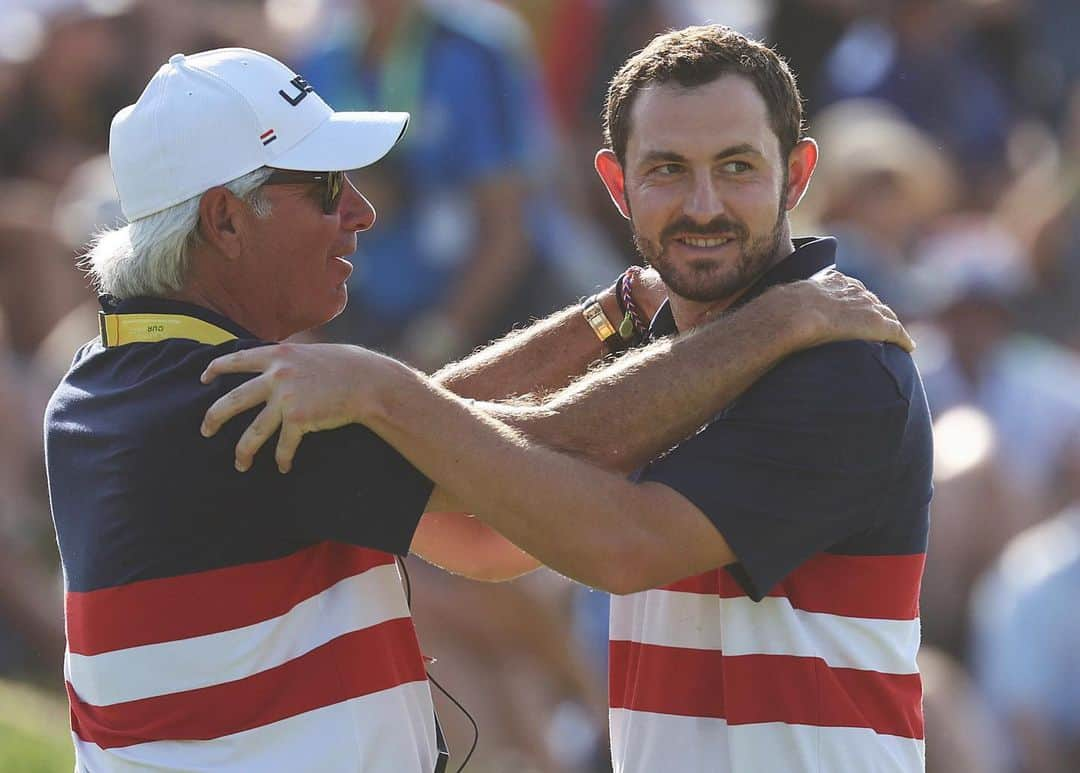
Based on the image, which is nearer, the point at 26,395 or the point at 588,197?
the point at 26,395

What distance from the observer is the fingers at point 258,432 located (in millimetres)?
3277

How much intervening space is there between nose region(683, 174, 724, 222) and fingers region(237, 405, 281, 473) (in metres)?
0.96

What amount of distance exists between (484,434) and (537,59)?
574 centimetres

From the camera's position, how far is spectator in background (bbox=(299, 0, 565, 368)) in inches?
309

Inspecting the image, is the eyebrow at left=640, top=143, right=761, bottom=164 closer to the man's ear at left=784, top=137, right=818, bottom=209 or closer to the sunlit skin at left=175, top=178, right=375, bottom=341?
the man's ear at left=784, top=137, right=818, bottom=209

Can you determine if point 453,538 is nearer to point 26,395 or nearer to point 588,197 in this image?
point 26,395

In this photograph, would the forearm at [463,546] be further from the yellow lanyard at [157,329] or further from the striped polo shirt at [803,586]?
the yellow lanyard at [157,329]

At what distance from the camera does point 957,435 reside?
25.3ft

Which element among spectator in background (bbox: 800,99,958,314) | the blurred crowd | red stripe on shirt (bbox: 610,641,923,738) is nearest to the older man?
red stripe on shirt (bbox: 610,641,923,738)

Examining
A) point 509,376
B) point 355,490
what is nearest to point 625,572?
point 355,490

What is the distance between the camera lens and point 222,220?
3.67 metres

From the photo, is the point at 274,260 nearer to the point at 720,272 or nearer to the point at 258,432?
the point at 258,432

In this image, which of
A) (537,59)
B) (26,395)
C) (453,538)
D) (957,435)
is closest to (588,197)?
(537,59)

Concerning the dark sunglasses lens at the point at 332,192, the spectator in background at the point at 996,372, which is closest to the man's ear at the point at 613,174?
the dark sunglasses lens at the point at 332,192
